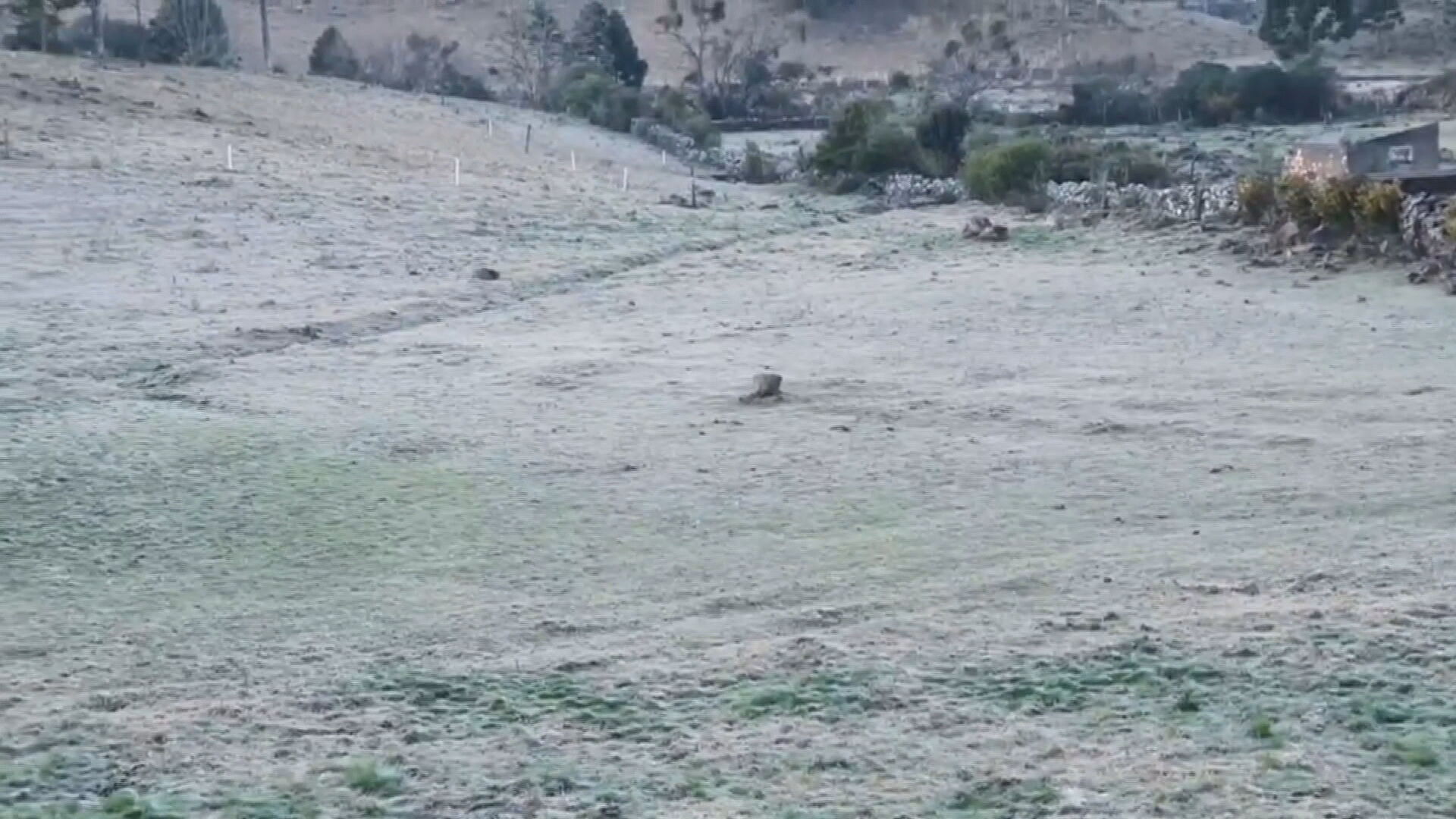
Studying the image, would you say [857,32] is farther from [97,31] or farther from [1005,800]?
[1005,800]

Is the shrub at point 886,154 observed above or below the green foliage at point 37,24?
below

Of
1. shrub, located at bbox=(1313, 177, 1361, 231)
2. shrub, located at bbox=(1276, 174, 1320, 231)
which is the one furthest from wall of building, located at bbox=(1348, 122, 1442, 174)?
shrub, located at bbox=(1313, 177, 1361, 231)

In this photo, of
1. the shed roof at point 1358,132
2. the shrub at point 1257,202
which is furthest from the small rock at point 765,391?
the shed roof at point 1358,132

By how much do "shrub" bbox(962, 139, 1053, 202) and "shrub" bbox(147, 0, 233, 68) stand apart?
2079 cm

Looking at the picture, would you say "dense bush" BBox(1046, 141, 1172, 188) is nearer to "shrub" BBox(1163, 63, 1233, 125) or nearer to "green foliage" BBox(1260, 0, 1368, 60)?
"shrub" BBox(1163, 63, 1233, 125)

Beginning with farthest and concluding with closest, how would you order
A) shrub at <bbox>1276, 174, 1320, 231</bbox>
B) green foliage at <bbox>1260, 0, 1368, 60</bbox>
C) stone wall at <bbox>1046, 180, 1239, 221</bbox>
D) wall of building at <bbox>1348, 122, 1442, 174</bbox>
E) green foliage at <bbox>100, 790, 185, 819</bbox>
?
green foliage at <bbox>1260, 0, 1368, 60</bbox> < wall of building at <bbox>1348, 122, 1442, 174</bbox> < stone wall at <bbox>1046, 180, 1239, 221</bbox> < shrub at <bbox>1276, 174, 1320, 231</bbox> < green foliage at <bbox>100, 790, 185, 819</bbox>

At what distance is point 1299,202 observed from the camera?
2447 centimetres

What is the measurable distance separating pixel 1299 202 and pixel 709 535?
14852mm

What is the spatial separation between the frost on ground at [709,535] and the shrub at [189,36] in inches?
1063

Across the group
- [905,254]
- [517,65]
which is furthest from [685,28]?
[905,254]

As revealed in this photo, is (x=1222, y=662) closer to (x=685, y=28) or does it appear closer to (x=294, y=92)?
(x=294, y=92)

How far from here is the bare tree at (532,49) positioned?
60.4 metres

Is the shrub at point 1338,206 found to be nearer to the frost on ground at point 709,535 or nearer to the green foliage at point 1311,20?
the frost on ground at point 709,535

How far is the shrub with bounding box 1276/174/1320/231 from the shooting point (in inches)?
952
